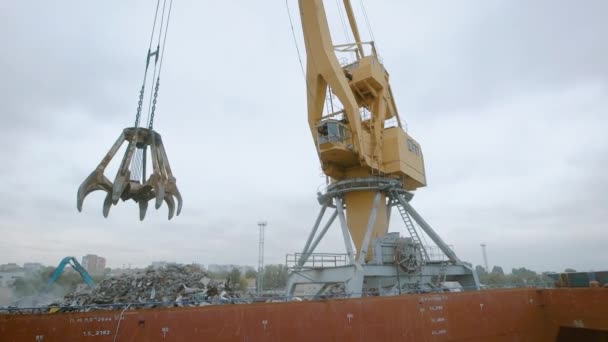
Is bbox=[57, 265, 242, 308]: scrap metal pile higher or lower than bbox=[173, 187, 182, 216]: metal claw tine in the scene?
lower

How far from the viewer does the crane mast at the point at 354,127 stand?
1609cm

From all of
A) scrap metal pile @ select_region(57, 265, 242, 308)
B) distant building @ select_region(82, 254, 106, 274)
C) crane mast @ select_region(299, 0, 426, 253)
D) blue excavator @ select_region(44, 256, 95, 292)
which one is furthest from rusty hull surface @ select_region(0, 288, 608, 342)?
distant building @ select_region(82, 254, 106, 274)

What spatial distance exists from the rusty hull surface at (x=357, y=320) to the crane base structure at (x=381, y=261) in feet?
6.42

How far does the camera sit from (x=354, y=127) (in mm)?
15938

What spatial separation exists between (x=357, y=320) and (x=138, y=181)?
6539mm

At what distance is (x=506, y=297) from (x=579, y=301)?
2.26 m

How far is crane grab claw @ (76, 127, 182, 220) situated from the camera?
7.61m

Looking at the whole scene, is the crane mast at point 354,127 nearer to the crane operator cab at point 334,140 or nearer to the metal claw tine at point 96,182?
the crane operator cab at point 334,140

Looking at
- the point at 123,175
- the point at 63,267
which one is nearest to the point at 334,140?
the point at 123,175

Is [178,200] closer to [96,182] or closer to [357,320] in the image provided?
[96,182]

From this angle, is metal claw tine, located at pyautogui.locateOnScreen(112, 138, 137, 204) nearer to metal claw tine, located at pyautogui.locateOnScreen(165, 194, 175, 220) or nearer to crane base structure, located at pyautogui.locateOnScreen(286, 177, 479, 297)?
metal claw tine, located at pyautogui.locateOnScreen(165, 194, 175, 220)

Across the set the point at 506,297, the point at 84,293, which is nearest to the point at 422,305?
the point at 506,297

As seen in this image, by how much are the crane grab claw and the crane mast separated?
8.63 meters

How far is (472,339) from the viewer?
12047 mm
